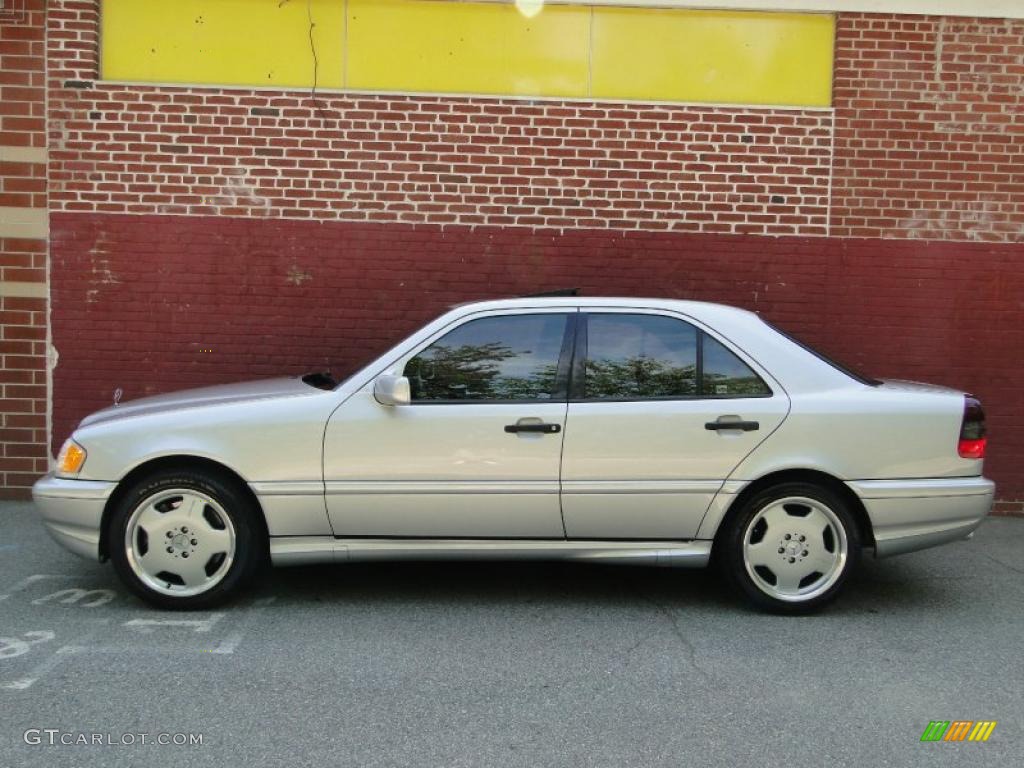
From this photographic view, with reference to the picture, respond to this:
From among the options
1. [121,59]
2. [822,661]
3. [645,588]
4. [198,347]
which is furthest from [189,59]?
[822,661]

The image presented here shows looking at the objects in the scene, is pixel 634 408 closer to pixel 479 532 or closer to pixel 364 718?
pixel 479 532

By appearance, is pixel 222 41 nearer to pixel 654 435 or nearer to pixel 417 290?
pixel 417 290

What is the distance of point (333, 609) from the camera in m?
5.15

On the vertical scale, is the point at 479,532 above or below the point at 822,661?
above

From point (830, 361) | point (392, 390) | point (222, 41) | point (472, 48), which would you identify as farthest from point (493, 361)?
point (222, 41)

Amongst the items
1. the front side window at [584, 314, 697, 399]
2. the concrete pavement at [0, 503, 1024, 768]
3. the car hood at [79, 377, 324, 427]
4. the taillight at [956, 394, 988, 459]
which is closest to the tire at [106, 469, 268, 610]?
the concrete pavement at [0, 503, 1024, 768]

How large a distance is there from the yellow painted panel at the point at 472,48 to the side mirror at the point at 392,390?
148 inches

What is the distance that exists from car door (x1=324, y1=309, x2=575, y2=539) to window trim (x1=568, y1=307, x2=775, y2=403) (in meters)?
0.11

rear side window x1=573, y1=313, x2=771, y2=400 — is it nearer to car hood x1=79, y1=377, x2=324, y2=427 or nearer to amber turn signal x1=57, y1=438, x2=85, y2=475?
car hood x1=79, y1=377, x2=324, y2=427

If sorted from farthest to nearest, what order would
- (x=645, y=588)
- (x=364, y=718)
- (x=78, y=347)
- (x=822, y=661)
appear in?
1. (x=78, y=347)
2. (x=645, y=588)
3. (x=822, y=661)
4. (x=364, y=718)

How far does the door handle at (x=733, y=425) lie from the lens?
197 inches

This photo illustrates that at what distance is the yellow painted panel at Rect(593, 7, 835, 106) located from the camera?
26.0 feet

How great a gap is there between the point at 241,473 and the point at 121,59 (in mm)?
4473


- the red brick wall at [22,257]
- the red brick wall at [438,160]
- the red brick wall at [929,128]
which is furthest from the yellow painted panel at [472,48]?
the red brick wall at [22,257]
